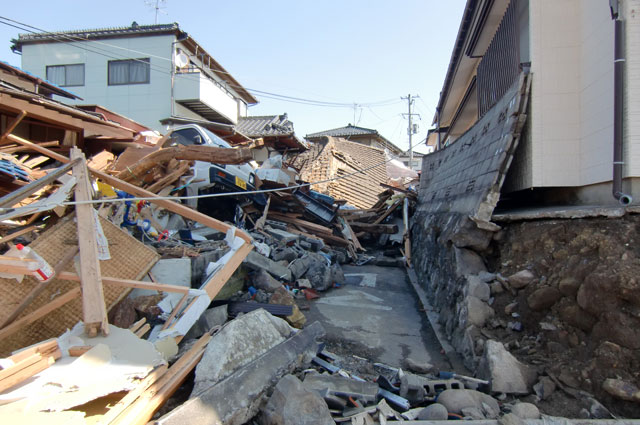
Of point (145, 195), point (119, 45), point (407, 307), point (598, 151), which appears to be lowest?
point (407, 307)

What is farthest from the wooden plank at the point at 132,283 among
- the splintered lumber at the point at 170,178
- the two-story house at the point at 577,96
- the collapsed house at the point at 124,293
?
the two-story house at the point at 577,96

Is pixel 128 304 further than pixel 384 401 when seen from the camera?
Yes

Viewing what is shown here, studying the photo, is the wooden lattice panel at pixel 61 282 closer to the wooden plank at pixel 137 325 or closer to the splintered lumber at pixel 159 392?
the wooden plank at pixel 137 325

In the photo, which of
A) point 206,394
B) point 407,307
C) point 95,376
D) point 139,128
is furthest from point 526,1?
point 139,128

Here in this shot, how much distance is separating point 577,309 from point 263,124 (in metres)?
21.0

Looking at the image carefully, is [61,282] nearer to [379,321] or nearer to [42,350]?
[42,350]

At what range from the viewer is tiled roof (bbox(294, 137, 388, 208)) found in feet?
46.8

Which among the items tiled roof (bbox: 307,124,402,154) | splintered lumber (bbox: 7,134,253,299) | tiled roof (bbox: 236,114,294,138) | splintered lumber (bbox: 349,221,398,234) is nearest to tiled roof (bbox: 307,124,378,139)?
tiled roof (bbox: 307,124,402,154)

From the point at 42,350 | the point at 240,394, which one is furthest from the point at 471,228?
the point at 42,350

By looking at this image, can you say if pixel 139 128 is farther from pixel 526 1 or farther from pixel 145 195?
pixel 526 1

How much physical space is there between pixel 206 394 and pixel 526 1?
21.4 feet

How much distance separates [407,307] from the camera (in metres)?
6.04

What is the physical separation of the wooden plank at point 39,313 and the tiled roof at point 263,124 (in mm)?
17487

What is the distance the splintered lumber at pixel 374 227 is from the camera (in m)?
11.3
